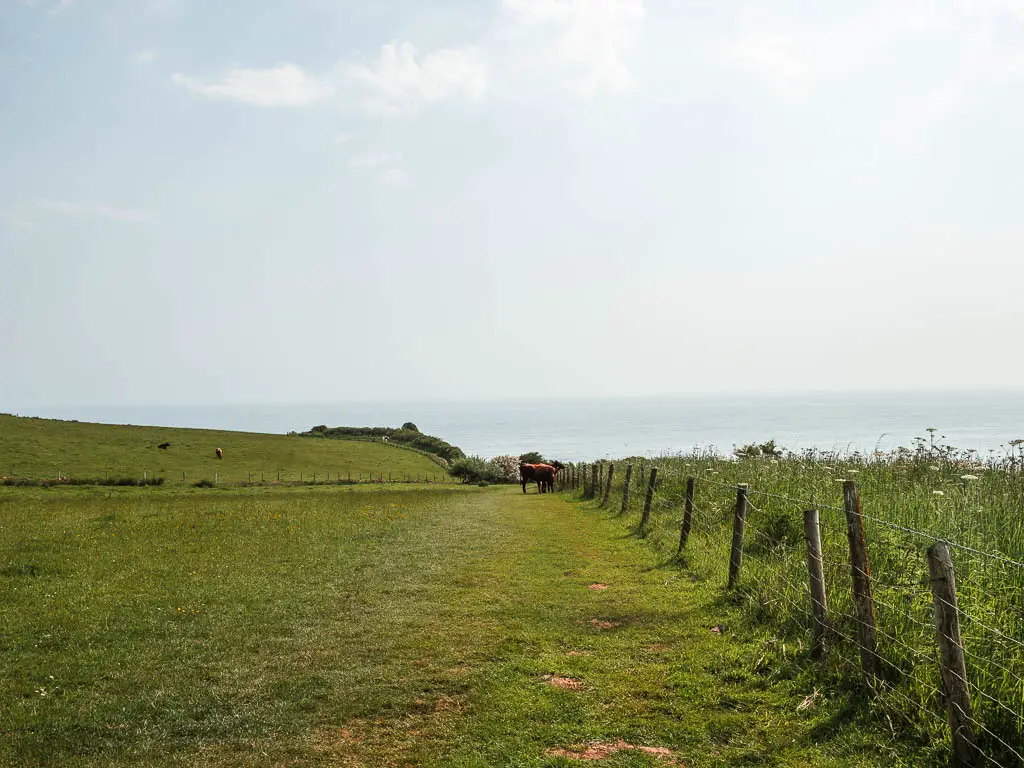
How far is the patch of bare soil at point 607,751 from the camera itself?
6496mm

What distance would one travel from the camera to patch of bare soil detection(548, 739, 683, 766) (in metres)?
6.50

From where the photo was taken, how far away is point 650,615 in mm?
11336

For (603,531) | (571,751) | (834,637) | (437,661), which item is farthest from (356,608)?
(603,531)

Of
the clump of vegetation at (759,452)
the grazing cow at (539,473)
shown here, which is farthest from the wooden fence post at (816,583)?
the grazing cow at (539,473)

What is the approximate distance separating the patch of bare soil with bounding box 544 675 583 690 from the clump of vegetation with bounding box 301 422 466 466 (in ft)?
245

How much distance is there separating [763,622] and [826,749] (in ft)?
12.4

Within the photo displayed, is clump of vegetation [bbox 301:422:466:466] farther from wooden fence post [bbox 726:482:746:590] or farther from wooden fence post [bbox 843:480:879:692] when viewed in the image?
wooden fence post [bbox 843:480:879:692]

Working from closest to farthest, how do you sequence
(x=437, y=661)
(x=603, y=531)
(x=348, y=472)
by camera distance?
1. (x=437, y=661)
2. (x=603, y=531)
3. (x=348, y=472)

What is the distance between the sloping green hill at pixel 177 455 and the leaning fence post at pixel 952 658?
183ft

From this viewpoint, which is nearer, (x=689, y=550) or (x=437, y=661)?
(x=437, y=661)

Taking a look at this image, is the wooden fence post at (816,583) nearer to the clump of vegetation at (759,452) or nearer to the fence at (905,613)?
the fence at (905,613)

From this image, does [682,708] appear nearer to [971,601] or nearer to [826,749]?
[826,749]

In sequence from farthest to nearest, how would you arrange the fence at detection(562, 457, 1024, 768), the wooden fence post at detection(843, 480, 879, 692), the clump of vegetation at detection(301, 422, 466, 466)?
the clump of vegetation at detection(301, 422, 466, 466) → the wooden fence post at detection(843, 480, 879, 692) → the fence at detection(562, 457, 1024, 768)

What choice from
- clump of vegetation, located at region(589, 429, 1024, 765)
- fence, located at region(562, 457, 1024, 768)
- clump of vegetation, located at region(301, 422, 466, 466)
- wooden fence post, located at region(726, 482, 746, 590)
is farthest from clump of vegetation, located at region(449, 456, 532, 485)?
fence, located at region(562, 457, 1024, 768)
